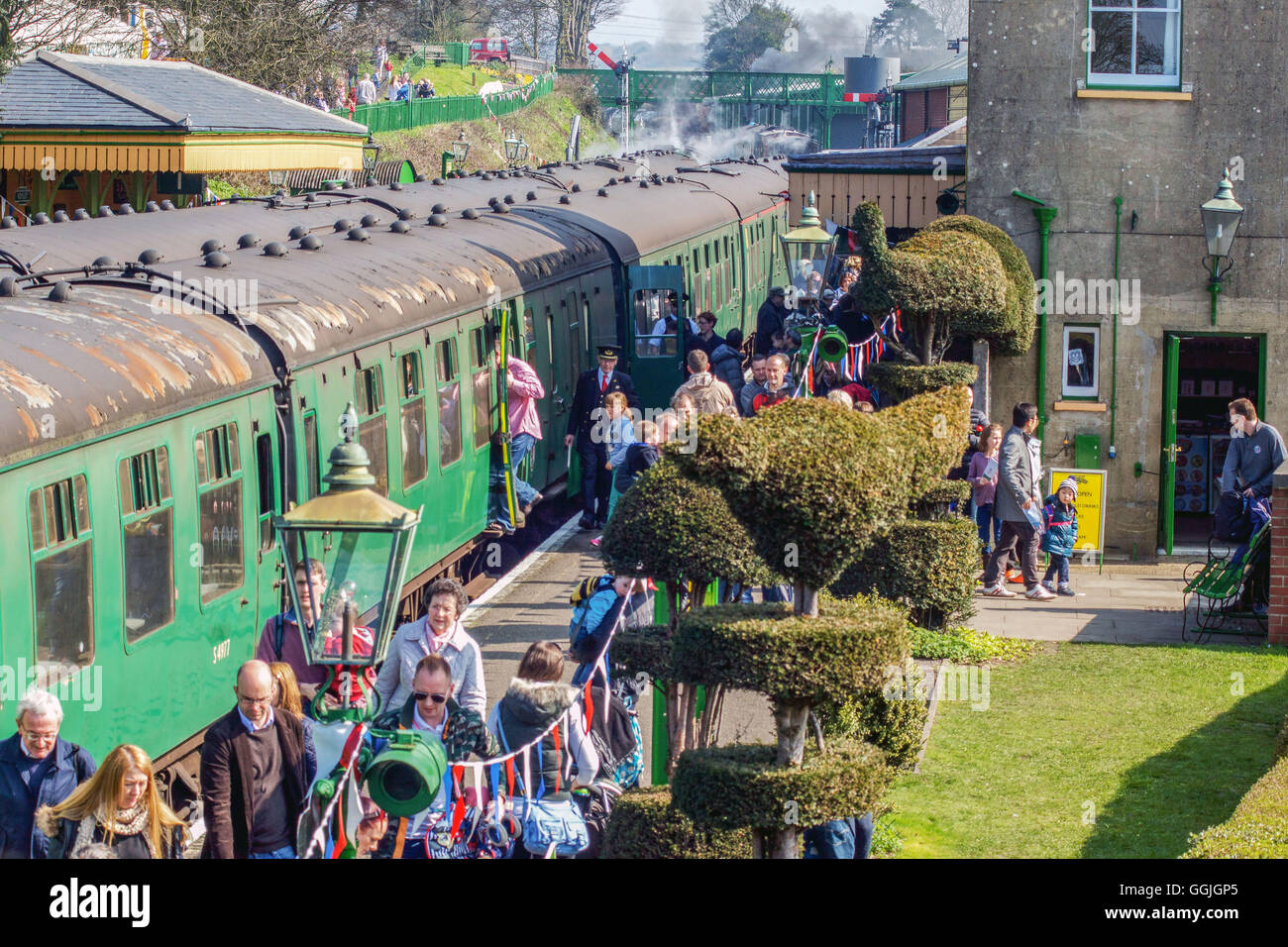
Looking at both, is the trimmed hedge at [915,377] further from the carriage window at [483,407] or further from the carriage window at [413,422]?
the carriage window at [483,407]

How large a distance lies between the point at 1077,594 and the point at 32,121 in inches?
595

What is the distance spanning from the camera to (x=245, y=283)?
12.4m

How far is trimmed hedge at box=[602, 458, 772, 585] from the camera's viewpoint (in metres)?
8.64

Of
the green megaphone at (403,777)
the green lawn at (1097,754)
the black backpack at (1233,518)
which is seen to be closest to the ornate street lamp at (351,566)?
the green megaphone at (403,777)

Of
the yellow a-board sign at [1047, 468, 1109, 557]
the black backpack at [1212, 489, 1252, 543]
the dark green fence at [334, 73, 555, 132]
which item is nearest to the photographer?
the black backpack at [1212, 489, 1252, 543]

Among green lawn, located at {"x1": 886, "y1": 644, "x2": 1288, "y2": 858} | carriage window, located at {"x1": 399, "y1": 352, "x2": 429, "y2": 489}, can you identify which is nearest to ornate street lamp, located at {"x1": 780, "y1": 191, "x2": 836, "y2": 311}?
carriage window, located at {"x1": 399, "y1": 352, "x2": 429, "y2": 489}

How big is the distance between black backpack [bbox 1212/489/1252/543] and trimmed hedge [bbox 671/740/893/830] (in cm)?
899

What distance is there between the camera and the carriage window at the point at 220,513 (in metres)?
10.2

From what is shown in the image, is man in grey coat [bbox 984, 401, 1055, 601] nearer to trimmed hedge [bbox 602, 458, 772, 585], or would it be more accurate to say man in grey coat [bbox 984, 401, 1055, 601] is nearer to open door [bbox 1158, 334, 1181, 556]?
open door [bbox 1158, 334, 1181, 556]

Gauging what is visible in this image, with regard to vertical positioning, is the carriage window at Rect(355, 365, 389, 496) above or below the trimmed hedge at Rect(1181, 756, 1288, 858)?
above

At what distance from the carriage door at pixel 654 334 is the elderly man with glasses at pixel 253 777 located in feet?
45.6
